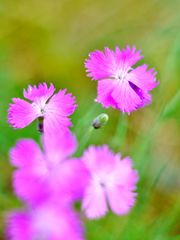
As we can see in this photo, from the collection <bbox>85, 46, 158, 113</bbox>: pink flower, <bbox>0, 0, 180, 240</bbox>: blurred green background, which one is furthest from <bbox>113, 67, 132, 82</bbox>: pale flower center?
<bbox>0, 0, 180, 240</bbox>: blurred green background

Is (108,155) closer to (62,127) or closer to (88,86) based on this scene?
(62,127)

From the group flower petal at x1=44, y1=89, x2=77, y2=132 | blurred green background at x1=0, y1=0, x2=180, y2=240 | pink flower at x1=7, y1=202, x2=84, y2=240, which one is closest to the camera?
pink flower at x1=7, y1=202, x2=84, y2=240

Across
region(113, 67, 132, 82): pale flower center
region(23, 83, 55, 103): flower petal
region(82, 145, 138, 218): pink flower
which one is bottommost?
region(82, 145, 138, 218): pink flower

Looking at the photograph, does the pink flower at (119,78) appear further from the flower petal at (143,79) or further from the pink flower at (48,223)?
the pink flower at (48,223)

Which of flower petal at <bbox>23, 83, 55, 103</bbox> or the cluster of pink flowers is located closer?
the cluster of pink flowers

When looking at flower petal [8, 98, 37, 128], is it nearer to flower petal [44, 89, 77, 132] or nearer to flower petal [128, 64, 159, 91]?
flower petal [44, 89, 77, 132]

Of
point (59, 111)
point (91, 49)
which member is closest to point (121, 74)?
point (59, 111)

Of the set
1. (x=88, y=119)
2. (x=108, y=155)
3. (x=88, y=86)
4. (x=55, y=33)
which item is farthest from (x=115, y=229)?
(x=55, y=33)

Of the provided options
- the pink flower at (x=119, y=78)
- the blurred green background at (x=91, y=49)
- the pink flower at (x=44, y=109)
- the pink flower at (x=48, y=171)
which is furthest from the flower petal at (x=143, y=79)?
the blurred green background at (x=91, y=49)
